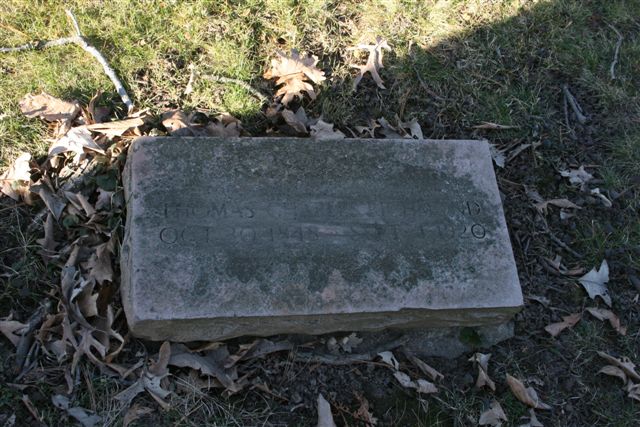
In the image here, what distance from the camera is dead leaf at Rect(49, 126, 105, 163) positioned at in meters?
3.42

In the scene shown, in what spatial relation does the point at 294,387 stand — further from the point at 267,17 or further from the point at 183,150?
the point at 267,17

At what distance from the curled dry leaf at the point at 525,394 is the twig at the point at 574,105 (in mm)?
1749

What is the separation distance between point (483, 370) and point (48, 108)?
2493mm

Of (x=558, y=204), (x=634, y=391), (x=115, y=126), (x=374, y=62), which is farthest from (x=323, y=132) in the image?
(x=634, y=391)

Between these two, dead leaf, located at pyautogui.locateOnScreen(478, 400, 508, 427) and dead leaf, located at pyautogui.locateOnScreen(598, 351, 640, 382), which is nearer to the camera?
dead leaf, located at pyautogui.locateOnScreen(478, 400, 508, 427)

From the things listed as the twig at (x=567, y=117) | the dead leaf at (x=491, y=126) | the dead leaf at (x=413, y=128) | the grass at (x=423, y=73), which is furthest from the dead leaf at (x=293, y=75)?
the twig at (x=567, y=117)

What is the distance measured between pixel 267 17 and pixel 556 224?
79.5 inches

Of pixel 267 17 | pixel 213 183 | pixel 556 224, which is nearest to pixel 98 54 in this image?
pixel 267 17

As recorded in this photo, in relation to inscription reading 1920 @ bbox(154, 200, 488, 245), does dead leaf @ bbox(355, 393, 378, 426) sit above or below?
below

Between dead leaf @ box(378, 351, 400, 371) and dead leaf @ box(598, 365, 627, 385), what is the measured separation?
0.97 m

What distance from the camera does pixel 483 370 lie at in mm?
3193

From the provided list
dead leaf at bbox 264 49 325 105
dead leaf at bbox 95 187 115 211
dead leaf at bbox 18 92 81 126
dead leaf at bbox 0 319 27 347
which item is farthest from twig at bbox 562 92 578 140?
dead leaf at bbox 0 319 27 347

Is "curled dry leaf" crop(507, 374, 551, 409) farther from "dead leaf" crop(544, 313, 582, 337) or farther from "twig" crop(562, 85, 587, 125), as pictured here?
"twig" crop(562, 85, 587, 125)

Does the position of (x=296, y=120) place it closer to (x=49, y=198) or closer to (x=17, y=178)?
(x=49, y=198)
